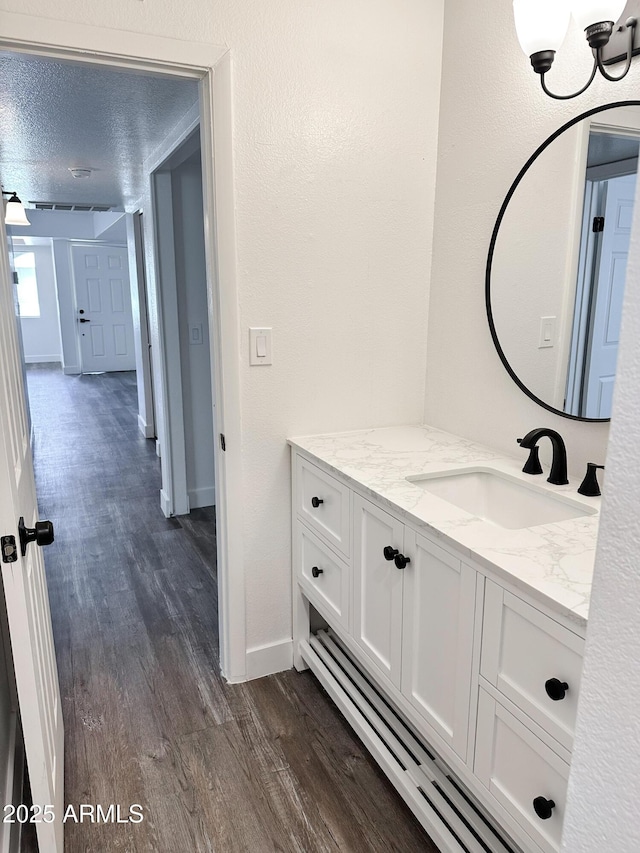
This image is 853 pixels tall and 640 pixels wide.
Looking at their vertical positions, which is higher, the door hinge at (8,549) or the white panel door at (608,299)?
the white panel door at (608,299)

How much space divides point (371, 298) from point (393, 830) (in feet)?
5.43

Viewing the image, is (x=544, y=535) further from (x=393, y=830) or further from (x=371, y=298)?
(x=371, y=298)

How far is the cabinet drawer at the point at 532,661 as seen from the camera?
1.08 metres

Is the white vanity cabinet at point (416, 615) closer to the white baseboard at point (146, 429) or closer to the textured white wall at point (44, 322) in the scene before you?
the white baseboard at point (146, 429)

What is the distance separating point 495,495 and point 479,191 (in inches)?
39.5

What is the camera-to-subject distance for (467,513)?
1.47 m

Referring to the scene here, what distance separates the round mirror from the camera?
4.96 feet

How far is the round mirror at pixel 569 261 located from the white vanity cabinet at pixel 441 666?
0.64 m

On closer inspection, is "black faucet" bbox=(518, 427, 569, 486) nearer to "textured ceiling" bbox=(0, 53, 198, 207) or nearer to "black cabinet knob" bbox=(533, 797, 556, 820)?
"black cabinet knob" bbox=(533, 797, 556, 820)

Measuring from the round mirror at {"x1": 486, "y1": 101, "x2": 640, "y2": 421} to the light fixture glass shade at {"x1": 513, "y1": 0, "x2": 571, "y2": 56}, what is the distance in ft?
0.70

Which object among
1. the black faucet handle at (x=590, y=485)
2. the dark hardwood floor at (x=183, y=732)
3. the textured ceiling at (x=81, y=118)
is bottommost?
the dark hardwood floor at (x=183, y=732)

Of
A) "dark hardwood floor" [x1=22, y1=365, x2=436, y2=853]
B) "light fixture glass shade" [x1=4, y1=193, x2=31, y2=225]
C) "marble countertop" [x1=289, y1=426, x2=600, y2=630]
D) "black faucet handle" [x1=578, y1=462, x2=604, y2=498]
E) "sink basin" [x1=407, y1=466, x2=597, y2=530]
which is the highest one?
"light fixture glass shade" [x1=4, y1=193, x2=31, y2=225]

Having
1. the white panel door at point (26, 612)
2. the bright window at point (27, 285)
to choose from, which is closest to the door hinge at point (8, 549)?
the white panel door at point (26, 612)

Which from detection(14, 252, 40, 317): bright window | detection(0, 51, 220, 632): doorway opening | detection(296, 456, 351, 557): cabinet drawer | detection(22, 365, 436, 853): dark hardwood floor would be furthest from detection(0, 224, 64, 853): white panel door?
detection(14, 252, 40, 317): bright window
